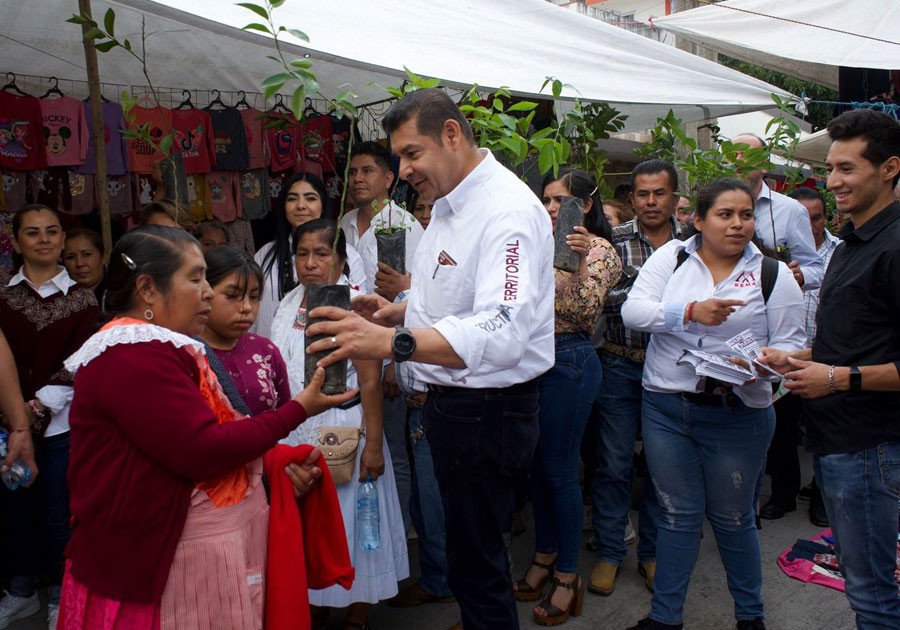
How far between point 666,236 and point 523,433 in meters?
2.09

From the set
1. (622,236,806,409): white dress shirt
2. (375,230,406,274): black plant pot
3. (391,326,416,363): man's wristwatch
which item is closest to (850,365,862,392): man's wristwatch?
(622,236,806,409): white dress shirt

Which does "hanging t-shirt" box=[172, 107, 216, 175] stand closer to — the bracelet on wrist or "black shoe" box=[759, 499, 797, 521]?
the bracelet on wrist

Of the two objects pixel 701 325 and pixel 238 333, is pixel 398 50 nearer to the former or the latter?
pixel 238 333

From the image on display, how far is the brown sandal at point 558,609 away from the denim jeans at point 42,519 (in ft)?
7.33

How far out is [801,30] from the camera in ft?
24.8

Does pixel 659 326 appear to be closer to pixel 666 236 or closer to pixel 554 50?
pixel 666 236

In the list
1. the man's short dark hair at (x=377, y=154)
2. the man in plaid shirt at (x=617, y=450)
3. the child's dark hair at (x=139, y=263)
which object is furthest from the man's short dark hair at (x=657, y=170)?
the child's dark hair at (x=139, y=263)

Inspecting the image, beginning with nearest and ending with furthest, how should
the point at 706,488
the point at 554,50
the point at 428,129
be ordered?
1. the point at 428,129
2. the point at 706,488
3. the point at 554,50

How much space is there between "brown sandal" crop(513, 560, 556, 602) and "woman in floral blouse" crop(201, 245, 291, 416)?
5.59ft

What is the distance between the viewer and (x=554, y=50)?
502 centimetres

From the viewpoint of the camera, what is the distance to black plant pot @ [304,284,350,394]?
196cm

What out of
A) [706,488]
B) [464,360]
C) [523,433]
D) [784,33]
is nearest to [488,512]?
[523,433]

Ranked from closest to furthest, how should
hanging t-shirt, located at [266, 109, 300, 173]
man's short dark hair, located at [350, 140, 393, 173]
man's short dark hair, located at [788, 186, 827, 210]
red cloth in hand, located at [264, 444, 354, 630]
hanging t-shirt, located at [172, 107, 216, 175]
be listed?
red cloth in hand, located at [264, 444, 354, 630], man's short dark hair, located at [350, 140, 393, 173], hanging t-shirt, located at [172, 107, 216, 175], man's short dark hair, located at [788, 186, 827, 210], hanging t-shirt, located at [266, 109, 300, 173]

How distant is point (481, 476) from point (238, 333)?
1.01 meters
